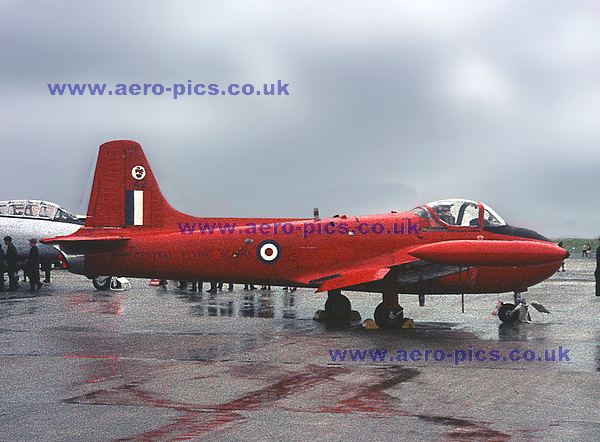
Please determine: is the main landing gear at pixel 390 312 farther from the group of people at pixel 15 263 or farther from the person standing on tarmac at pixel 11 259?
the person standing on tarmac at pixel 11 259

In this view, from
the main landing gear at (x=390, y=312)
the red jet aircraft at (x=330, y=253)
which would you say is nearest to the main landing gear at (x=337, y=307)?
the red jet aircraft at (x=330, y=253)

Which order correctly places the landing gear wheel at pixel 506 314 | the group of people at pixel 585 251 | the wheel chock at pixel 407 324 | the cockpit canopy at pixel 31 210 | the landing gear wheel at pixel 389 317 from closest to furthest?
the landing gear wheel at pixel 389 317 < the wheel chock at pixel 407 324 < the landing gear wheel at pixel 506 314 < the cockpit canopy at pixel 31 210 < the group of people at pixel 585 251

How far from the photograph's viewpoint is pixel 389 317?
1669 centimetres

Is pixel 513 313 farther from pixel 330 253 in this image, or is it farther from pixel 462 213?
pixel 330 253

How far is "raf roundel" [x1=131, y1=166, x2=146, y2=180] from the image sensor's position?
751 inches

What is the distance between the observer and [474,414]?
8523mm

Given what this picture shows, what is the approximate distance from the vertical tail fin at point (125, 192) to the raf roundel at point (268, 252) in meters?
2.63

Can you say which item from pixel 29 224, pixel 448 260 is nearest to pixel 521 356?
pixel 448 260

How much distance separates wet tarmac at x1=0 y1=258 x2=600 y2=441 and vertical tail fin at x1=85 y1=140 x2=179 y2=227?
93.9 inches

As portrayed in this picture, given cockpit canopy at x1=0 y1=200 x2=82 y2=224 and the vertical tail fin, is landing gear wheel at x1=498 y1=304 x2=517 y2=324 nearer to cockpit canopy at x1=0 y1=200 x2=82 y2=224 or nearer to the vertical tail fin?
the vertical tail fin

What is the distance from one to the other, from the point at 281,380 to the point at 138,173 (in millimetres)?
9832

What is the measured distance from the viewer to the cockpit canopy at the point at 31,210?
2934cm

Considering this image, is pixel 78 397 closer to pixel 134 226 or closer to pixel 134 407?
pixel 134 407

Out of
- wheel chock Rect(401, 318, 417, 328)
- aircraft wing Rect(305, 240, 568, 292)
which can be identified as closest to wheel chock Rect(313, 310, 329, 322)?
aircraft wing Rect(305, 240, 568, 292)
